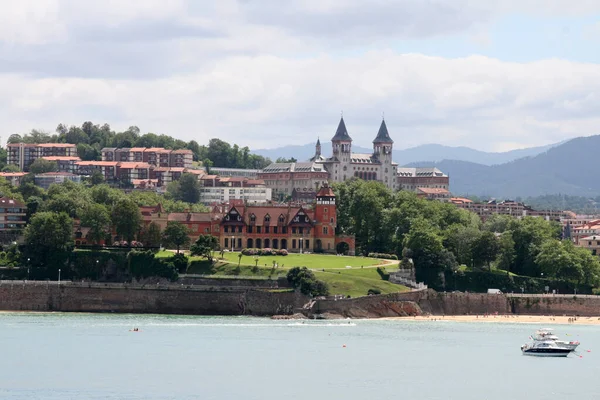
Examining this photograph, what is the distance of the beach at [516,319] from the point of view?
130m

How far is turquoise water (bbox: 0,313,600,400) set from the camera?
81.6m

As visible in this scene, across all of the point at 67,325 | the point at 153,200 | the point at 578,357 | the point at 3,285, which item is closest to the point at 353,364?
the point at 578,357

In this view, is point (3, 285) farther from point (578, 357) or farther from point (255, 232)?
point (578, 357)

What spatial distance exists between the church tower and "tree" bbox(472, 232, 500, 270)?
49.4 ft

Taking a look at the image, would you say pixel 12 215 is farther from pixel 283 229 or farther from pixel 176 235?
pixel 283 229

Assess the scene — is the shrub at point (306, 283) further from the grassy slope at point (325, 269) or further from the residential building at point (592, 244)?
the residential building at point (592, 244)

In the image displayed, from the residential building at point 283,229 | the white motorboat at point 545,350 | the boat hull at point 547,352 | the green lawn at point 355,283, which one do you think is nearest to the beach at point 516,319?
the green lawn at point 355,283

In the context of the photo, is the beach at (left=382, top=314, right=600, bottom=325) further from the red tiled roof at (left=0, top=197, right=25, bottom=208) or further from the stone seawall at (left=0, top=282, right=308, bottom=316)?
the red tiled roof at (left=0, top=197, right=25, bottom=208)

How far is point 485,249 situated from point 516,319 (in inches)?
645

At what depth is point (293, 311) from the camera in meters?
127

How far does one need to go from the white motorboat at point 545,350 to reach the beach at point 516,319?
2642 centimetres

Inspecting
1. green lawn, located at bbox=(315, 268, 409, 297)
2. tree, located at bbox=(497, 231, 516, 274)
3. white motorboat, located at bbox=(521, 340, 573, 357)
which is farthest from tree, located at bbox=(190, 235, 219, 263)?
white motorboat, located at bbox=(521, 340, 573, 357)

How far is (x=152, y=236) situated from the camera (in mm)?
148625

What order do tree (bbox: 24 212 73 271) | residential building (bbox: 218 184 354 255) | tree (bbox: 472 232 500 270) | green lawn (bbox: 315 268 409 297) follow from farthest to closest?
Result: 1. residential building (bbox: 218 184 354 255)
2. tree (bbox: 472 232 500 270)
3. tree (bbox: 24 212 73 271)
4. green lawn (bbox: 315 268 409 297)
